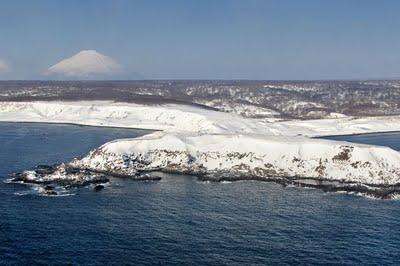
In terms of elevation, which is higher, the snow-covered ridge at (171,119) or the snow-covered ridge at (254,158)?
the snow-covered ridge at (254,158)

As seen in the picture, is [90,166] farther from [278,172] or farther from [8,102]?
[8,102]

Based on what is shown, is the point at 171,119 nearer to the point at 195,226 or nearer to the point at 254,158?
the point at 254,158

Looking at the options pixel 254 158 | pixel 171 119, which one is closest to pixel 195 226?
pixel 254 158

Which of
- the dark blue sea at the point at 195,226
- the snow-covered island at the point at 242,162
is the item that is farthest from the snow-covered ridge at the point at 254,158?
the dark blue sea at the point at 195,226

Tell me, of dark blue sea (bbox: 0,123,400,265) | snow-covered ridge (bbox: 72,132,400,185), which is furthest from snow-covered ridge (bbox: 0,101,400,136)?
dark blue sea (bbox: 0,123,400,265)

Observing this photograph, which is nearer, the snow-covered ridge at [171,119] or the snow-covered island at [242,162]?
the snow-covered island at [242,162]

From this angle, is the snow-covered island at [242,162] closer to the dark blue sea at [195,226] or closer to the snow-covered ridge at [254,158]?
the snow-covered ridge at [254,158]

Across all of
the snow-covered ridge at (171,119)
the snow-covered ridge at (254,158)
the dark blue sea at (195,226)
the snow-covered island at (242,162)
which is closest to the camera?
the dark blue sea at (195,226)

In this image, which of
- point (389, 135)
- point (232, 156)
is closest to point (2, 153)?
point (232, 156)
